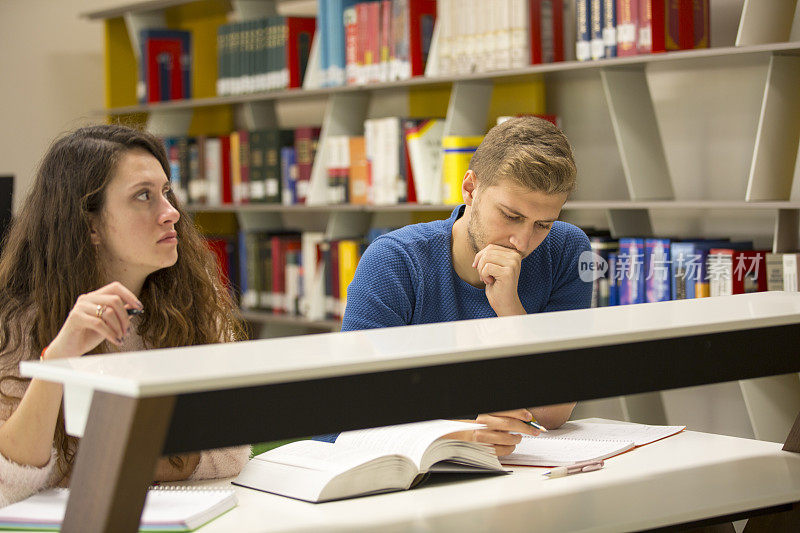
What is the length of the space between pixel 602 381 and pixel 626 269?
Answer: 2091mm

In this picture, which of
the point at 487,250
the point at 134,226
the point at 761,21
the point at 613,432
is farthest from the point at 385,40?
the point at 613,432

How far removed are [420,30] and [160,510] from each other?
279cm

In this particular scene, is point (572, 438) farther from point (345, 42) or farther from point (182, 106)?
point (182, 106)

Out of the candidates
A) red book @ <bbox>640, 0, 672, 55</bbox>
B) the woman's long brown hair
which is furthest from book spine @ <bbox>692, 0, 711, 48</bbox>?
the woman's long brown hair

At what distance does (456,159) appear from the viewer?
3527mm

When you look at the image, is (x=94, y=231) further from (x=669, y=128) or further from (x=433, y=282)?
(x=669, y=128)

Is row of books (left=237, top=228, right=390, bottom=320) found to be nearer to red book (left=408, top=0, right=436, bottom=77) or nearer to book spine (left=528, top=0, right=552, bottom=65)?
red book (left=408, top=0, right=436, bottom=77)

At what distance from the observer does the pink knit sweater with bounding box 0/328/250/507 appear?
4.58 ft

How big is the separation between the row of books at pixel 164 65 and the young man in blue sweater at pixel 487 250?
3.09 m

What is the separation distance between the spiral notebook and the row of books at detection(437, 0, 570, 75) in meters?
2.40

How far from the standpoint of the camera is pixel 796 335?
4.64 ft

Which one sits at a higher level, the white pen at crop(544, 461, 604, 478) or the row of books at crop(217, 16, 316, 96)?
the row of books at crop(217, 16, 316, 96)

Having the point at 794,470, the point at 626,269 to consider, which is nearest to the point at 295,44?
the point at 626,269

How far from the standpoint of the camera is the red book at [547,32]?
11.2 ft
